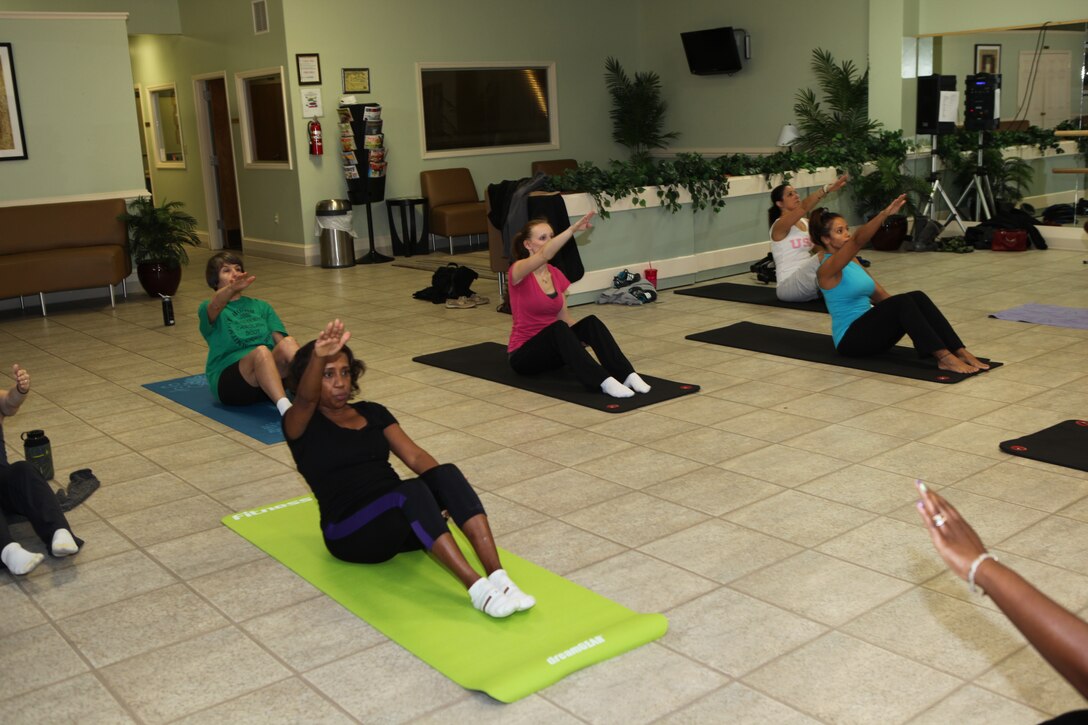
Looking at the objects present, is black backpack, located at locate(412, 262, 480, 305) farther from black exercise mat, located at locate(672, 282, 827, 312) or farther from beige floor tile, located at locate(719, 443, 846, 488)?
beige floor tile, located at locate(719, 443, 846, 488)

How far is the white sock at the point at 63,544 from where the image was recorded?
3.28m

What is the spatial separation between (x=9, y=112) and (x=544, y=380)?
18.7ft

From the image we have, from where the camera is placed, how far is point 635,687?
2.46m

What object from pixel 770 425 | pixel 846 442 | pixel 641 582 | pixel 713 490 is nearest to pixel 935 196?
pixel 770 425

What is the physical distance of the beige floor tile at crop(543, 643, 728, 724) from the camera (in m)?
2.36

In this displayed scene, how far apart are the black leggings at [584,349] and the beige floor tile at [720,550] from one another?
1679 millimetres

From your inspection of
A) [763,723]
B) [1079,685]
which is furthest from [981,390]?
[1079,685]

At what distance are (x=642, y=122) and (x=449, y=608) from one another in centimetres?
1010

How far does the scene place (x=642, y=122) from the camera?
12.2m

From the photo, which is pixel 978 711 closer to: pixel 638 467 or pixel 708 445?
pixel 638 467

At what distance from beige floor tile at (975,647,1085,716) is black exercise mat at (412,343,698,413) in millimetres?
Answer: 2473

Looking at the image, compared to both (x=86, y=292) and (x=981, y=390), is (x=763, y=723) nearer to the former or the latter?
(x=981, y=390)

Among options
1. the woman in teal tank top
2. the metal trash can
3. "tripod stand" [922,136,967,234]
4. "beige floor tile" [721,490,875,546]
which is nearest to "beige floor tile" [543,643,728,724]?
"beige floor tile" [721,490,875,546]

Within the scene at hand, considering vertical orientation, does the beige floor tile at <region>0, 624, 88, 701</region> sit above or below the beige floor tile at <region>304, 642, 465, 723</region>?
above
